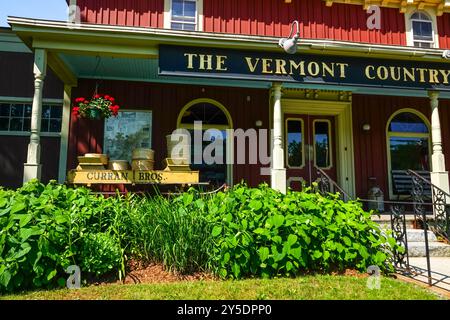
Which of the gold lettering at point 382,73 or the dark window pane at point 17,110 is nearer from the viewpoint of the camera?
the gold lettering at point 382,73

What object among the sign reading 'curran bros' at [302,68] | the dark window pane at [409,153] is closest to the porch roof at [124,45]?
the sign reading 'curran bros' at [302,68]

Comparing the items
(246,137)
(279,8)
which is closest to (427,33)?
(279,8)

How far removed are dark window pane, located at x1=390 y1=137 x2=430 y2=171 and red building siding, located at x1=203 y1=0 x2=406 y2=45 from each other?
2785mm

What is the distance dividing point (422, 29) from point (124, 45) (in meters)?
8.38

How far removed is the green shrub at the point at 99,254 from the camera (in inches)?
148

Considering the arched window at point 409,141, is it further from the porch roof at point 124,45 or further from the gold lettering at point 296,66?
the gold lettering at point 296,66

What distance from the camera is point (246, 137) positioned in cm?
871

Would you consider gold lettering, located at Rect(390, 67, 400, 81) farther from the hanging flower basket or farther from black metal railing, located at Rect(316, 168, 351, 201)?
the hanging flower basket

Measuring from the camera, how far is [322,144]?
30.3 ft

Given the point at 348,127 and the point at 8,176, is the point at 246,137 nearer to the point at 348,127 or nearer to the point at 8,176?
the point at 348,127

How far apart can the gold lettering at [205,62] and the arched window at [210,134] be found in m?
1.86

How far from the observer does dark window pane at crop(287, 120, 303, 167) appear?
903 centimetres

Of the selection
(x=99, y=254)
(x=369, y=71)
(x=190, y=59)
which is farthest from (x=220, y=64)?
(x=99, y=254)

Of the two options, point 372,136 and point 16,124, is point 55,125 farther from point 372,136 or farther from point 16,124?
point 372,136
